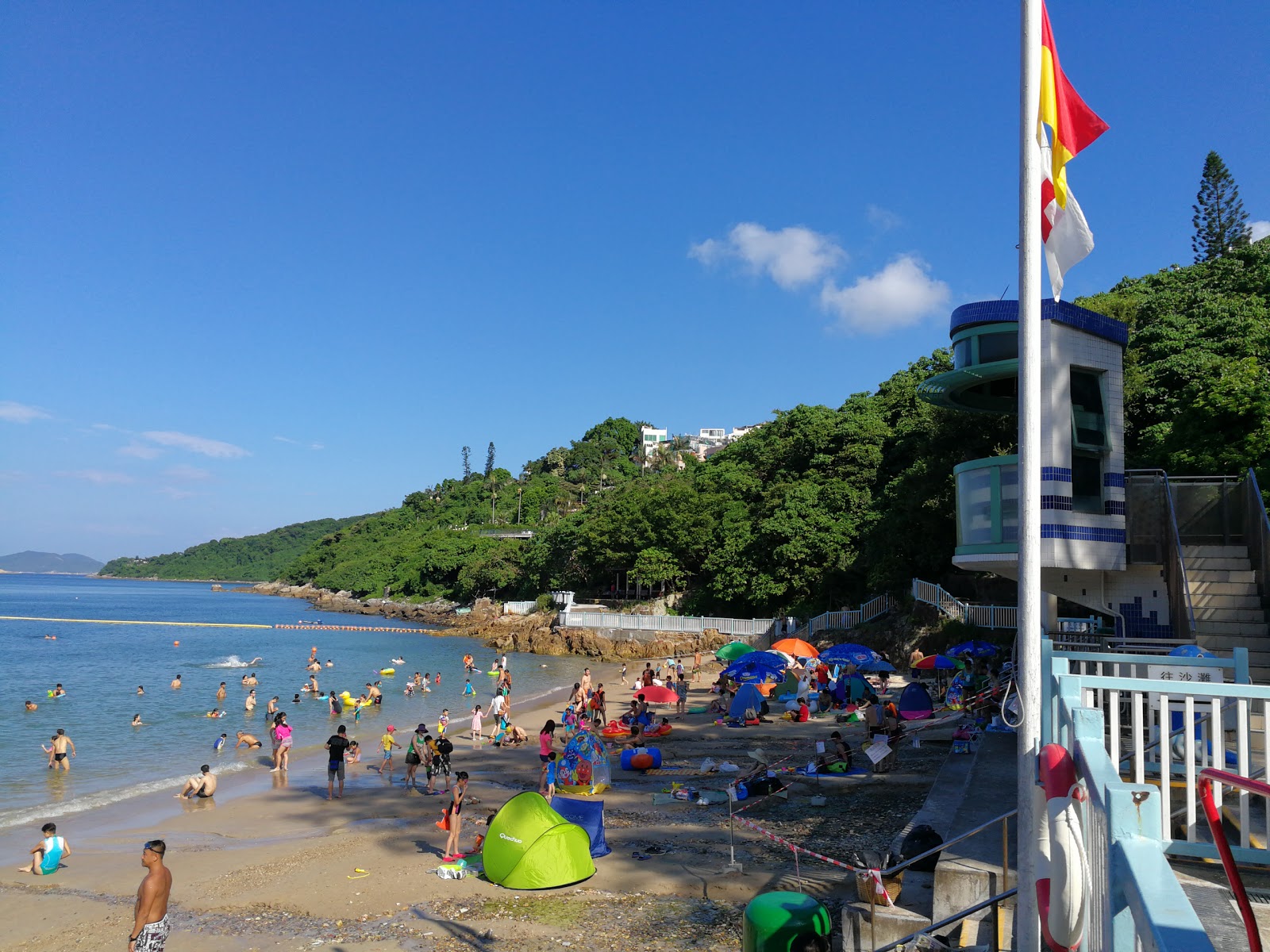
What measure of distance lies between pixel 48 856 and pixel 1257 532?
64.5 ft

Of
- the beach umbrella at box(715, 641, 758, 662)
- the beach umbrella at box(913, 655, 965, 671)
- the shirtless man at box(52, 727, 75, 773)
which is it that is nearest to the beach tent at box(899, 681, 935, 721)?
the beach umbrella at box(913, 655, 965, 671)

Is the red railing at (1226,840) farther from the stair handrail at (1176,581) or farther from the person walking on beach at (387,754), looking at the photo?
the person walking on beach at (387,754)

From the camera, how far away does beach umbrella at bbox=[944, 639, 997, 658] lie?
973 inches

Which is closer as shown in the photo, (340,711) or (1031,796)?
(1031,796)

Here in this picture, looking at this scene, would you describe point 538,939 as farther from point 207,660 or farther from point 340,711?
point 207,660

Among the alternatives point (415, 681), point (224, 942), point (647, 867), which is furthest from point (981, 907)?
point (415, 681)

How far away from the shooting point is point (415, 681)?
1421 inches

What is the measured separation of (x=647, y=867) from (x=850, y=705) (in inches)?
528

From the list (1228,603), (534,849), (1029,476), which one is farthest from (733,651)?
(1029,476)

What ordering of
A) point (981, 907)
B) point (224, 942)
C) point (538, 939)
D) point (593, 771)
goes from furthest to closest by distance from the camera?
1. point (593, 771)
2. point (224, 942)
3. point (538, 939)
4. point (981, 907)

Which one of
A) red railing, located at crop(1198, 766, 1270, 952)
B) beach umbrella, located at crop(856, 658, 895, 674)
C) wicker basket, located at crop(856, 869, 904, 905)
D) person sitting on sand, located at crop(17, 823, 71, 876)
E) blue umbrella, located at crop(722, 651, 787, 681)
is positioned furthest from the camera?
beach umbrella, located at crop(856, 658, 895, 674)

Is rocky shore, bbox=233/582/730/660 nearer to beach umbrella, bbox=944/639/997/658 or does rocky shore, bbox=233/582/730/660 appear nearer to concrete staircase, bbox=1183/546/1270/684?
beach umbrella, bbox=944/639/997/658

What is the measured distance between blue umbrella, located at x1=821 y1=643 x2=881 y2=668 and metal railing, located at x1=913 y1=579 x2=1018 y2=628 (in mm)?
4082

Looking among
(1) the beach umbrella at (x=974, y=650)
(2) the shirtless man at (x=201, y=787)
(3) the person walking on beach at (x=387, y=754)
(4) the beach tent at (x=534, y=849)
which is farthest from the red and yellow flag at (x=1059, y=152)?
(1) the beach umbrella at (x=974, y=650)
